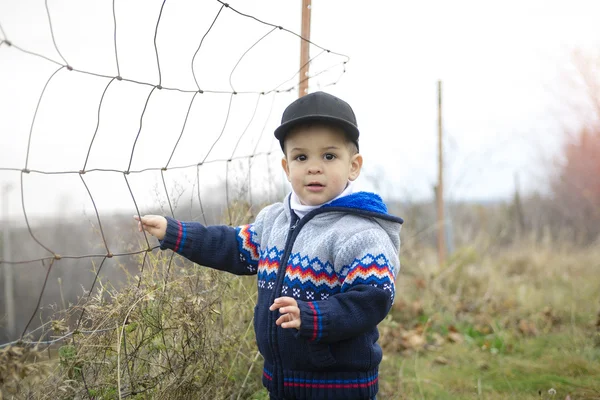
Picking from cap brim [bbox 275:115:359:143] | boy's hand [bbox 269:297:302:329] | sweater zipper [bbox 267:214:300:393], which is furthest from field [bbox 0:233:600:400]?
cap brim [bbox 275:115:359:143]

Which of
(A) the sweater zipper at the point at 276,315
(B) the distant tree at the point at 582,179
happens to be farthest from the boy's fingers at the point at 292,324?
(B) the distant tree at the point at 582,179

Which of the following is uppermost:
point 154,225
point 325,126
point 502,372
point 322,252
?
point 325,126

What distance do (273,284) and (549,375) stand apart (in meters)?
2.40

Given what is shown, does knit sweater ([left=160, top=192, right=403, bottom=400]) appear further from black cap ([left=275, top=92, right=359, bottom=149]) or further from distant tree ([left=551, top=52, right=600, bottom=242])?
distant tree ([left=551, top=52, right=600, bottom=242])

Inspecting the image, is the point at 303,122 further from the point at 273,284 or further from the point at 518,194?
the point at 518,194

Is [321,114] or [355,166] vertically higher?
[321,114]

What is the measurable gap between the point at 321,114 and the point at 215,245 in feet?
2.28

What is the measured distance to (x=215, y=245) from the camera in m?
2.29

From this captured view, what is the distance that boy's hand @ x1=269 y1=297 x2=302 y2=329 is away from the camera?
5.70 ft

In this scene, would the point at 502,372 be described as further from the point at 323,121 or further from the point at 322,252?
the point at 323,121

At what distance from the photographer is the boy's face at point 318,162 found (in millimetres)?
2072

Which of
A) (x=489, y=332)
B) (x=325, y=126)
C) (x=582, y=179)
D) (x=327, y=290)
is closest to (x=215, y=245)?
(x=327, y=290)

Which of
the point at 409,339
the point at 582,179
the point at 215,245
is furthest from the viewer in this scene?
the point at 582,179

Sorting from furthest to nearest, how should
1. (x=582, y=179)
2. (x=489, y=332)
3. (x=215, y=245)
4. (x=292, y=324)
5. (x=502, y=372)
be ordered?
(x=582, y=179) < (x=489, y=332) < (x=502, y=372) < (x=215, y=245) < (x=292, y=324)
